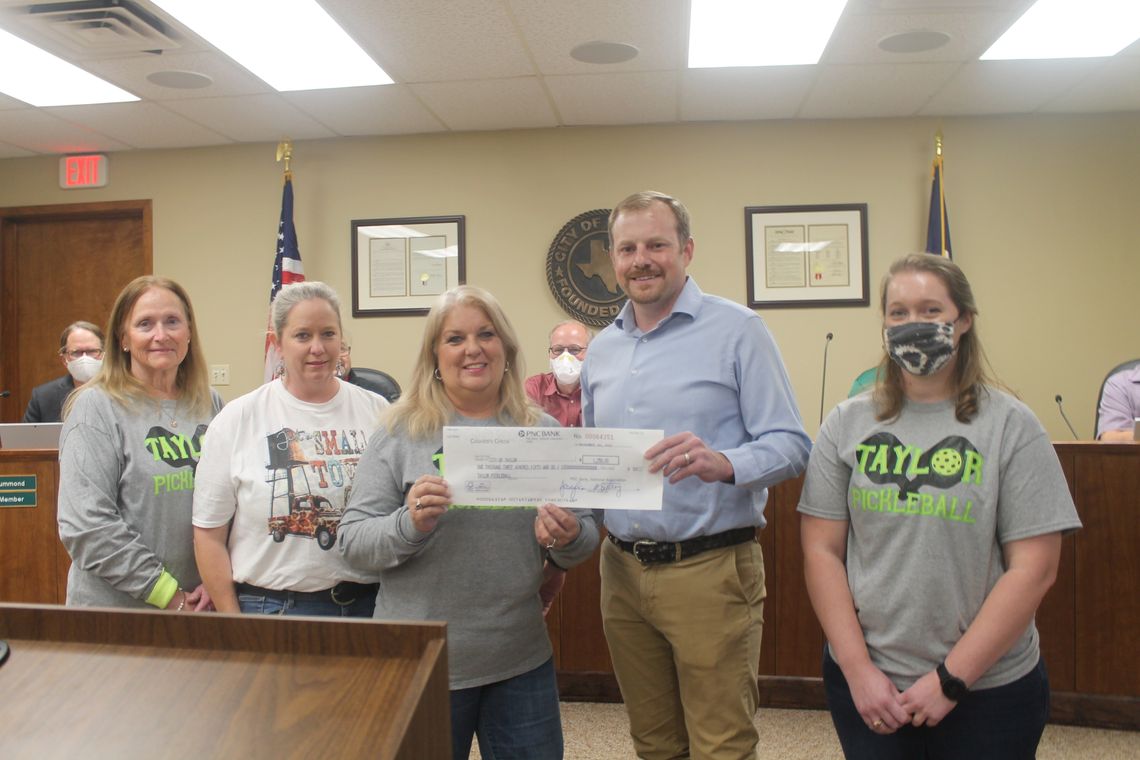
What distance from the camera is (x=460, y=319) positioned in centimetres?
150

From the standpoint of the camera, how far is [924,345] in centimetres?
140

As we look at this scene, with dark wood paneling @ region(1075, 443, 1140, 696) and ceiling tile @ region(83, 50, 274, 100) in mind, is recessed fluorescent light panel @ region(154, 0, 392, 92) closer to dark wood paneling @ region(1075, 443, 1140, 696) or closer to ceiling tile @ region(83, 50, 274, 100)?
ceiling tile @ region(83, 50, 274, 100)

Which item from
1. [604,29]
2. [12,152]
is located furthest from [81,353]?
[604,29]

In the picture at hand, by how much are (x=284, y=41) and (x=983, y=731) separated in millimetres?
3531

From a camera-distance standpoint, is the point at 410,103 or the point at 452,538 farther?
the point at 410,103

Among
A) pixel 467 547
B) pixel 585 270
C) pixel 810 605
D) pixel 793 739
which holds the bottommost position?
pixel 793 739

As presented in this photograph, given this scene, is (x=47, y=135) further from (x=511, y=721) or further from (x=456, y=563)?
(x=511, y=721)

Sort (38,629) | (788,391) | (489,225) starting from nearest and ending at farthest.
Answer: (38,629) → (788,391) → (489,225)

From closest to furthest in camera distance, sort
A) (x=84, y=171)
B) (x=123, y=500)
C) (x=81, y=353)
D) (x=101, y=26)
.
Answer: (x=123, y=500) < (x=101, y=26) < (x=81, y=353) < (x=84, y=171)

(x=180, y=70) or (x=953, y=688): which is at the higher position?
(x=180, y=70)

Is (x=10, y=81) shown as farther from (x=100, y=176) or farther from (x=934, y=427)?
(x=934, y=427)

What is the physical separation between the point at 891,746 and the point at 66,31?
153 inches

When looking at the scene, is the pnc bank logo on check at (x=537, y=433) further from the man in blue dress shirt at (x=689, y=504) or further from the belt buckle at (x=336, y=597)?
the belt buckle at (x=336, y=597)

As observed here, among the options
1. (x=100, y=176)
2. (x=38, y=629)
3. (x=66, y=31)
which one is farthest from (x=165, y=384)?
(x=100, y=176)
